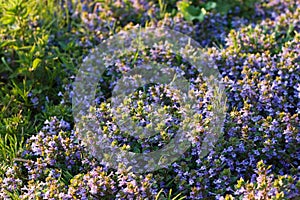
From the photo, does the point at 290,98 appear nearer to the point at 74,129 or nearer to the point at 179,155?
the point at 179,155

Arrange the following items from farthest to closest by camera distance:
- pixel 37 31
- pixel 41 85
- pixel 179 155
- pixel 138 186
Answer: pixel 37 31, pixel 41 85, pixel 179 155, pixel 138 186

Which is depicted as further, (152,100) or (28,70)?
(28,70)

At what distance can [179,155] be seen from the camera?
2982 mm

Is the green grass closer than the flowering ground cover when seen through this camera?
No

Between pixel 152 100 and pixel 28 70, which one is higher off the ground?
pixel 28 70

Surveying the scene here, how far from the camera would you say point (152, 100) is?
339 cm

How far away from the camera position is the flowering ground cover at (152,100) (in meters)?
2.87

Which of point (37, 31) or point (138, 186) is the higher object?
point (37, 31)

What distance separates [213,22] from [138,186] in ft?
6.45

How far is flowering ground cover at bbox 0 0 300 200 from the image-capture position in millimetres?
2869

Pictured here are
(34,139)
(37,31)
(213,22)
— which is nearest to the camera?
(34,139)

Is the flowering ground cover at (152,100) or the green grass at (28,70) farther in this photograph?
the green grass at (28,70)

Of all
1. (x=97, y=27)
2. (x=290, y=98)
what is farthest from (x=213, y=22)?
(x=290, y=98)

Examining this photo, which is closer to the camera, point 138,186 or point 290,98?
point 138,186
